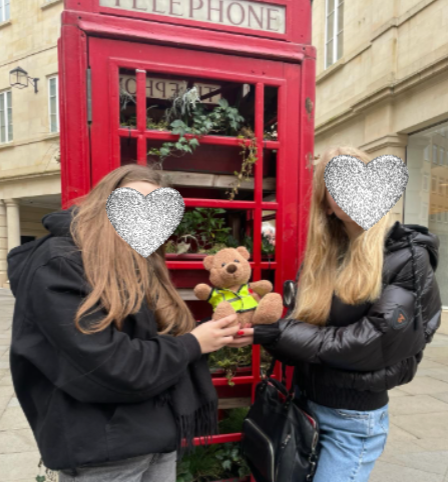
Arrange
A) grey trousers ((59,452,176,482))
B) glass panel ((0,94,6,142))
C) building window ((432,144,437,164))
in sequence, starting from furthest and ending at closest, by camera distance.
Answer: glass panel ((0,94,6,142)) → building window ((432,144,437,164)) → grey trousers ((59,452,176,482))

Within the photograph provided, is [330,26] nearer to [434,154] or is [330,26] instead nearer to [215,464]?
[434,154]

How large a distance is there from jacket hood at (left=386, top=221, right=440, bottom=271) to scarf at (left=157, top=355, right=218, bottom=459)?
846mm

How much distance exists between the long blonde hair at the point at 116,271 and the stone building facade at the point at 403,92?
5.48 m

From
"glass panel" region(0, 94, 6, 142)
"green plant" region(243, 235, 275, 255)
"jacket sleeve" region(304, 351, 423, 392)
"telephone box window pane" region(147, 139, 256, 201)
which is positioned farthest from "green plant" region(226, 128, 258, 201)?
"glass panel" region(0, 94, 6, 142)

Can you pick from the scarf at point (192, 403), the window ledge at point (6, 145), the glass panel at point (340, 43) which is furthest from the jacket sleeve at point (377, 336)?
the window ledge at point (6, 145)

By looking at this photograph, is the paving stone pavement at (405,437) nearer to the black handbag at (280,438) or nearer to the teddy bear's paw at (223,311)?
the black handbag at (280,438)

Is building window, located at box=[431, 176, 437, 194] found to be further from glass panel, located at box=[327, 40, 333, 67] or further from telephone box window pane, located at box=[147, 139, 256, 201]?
telephone box window pane, located at box=[147, 139, 256, 201]

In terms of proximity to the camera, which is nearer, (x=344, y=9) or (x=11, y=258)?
(x=11, y=258)

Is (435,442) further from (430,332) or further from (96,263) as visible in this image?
(96,263)

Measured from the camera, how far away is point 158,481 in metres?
1.40

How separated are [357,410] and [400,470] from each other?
1733mm

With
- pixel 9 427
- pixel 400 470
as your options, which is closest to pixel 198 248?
pixel 400 470

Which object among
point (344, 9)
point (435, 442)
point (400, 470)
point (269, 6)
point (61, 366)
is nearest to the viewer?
point (61, 366)

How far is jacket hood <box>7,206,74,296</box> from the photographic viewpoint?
1192 mm
